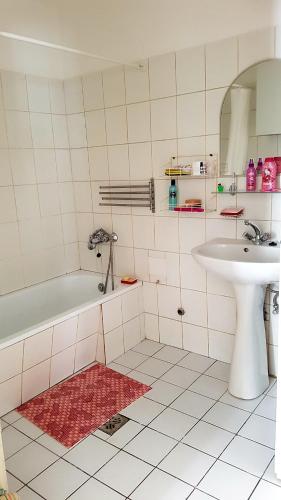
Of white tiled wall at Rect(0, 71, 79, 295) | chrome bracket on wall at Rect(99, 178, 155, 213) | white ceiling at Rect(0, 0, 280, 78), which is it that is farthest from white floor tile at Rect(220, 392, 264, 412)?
white ceiling at Rect(0, 0, 280, 78)

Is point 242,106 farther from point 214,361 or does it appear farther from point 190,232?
point 214,361

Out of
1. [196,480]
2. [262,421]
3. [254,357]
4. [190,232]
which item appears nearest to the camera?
[196,480]

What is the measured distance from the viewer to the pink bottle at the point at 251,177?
2213 millimetres

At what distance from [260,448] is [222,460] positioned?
20cm

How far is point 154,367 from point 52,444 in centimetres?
88

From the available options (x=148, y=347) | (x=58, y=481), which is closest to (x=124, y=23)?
(x=148, y=347)

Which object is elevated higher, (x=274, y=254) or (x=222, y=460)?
(x=274, y=254)

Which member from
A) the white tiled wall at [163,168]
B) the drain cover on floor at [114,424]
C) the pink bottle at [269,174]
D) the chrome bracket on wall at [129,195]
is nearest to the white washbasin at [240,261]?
the white tiled wall at [163,168]

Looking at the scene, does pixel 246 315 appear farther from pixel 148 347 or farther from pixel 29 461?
pixel 29 461

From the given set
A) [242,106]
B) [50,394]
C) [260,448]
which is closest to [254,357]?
[260,448]

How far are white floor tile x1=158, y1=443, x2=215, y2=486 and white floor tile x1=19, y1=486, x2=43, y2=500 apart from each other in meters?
0.55

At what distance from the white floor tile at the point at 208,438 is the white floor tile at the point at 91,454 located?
384 mm

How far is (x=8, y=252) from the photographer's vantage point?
9.39 feet

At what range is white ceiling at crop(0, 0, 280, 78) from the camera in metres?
2.08
